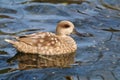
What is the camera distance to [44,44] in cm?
1061

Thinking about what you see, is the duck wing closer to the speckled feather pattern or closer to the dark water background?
the speckled feather pattern

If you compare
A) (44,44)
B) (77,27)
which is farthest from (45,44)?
(77,27)

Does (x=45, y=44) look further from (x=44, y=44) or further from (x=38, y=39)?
(x=38, y=39)

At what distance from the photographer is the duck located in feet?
34.6

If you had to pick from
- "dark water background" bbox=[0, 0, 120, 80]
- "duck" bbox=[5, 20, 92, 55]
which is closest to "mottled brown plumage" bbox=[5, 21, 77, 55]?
"duck" bbox=[5, 20, 92, 55]

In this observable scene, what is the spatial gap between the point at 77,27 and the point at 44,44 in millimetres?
1632

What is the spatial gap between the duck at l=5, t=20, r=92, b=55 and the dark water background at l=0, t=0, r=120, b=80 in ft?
0.64

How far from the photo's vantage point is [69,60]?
10.4 meters

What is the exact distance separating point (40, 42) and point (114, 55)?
139 cm

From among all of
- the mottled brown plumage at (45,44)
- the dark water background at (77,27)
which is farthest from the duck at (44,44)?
the dark water background at (77,27)

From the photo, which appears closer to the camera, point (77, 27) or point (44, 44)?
point (44, 44)

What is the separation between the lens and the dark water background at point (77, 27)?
31.6 feet

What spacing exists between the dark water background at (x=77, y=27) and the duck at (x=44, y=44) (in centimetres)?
20

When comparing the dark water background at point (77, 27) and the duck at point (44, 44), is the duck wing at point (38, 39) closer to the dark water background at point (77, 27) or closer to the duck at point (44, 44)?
the duck at point (44, 44)
